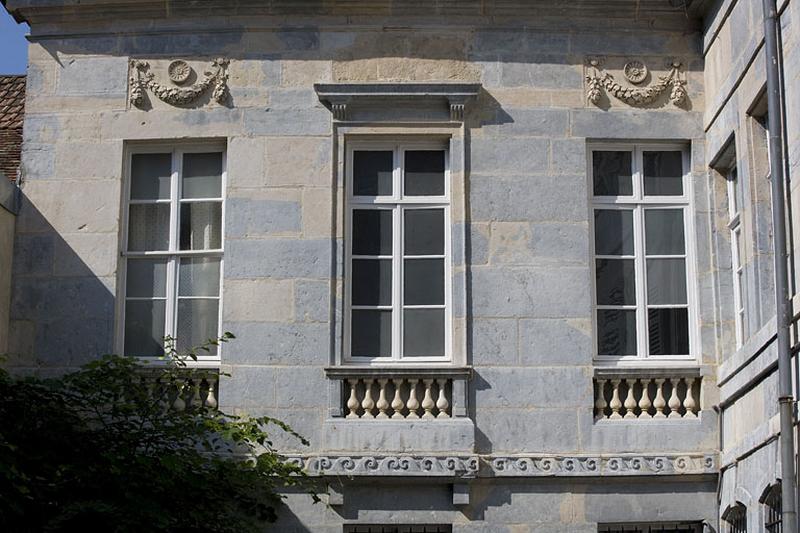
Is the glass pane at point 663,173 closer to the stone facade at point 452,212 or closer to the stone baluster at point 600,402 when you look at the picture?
the stone facade at point 452,212

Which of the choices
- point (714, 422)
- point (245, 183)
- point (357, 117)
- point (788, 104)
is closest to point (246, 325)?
point (245, 183)

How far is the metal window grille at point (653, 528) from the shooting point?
42.4 feet

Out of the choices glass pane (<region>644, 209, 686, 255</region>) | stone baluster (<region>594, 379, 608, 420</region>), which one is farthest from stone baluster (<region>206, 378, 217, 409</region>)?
glass pane (<region>644, 209, 686, 255</region>)

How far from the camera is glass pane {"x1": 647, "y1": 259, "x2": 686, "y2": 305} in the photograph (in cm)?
1352

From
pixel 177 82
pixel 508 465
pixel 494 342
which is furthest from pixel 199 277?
pixel 508 465

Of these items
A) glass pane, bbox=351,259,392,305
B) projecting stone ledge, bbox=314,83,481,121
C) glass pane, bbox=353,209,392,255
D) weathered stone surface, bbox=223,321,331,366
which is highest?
projecting stone ledge, bbox=314,83,481,121

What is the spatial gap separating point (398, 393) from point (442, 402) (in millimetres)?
390

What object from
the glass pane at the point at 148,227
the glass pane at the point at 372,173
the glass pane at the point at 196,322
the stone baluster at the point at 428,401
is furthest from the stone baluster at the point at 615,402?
the glass pane at the point at 148,227

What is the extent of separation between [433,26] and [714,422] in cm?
440

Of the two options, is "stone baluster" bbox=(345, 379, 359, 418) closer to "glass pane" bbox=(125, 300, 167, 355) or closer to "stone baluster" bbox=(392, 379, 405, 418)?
"stone baluster" bbox=(392, 379, 405, 418)

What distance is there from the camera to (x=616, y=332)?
13.5m

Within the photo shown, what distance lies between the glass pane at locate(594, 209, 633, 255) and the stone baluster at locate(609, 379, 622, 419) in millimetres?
1226

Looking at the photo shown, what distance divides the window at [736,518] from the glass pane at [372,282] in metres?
3.43

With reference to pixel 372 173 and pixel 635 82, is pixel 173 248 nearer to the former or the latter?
pixel 372 173
